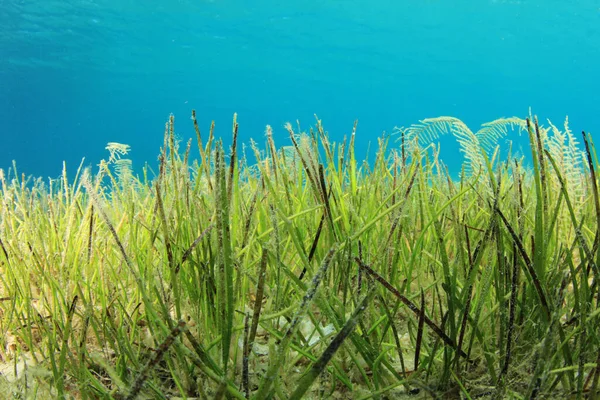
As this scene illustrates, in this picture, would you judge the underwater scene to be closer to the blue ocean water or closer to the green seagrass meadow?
the green seagrass meadow

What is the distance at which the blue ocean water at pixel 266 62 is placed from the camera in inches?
1313

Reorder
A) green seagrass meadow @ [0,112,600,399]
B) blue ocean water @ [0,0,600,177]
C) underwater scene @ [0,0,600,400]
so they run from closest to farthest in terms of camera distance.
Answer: green seagrass meadow @ [0,112,600,399]
underwater scene @ [0,0,600,400]
blue ocean water @ [0,0,600,177]

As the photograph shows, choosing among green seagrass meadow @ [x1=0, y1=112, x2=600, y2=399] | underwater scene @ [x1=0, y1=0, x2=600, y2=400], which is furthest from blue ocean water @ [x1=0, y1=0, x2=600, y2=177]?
green seagrass meadow @ [x1=0, y1=112, x2=600, y2=399]

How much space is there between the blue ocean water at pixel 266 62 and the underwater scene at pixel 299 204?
1.08 feet

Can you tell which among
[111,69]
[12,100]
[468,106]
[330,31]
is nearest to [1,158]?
[12,100]

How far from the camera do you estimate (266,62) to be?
164 ft

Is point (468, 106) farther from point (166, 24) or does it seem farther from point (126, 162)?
point (126, 162)

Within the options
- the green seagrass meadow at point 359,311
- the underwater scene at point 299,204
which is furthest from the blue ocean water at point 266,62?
the green seagrass meadow at point 359,311

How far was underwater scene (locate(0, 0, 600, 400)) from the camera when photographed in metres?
0.67

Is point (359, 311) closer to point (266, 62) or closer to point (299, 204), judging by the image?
point (299, 204)

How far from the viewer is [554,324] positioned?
1.54 feet

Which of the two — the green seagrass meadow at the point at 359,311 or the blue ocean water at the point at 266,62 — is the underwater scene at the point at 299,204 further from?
the blue ocean water at the point at 266,62

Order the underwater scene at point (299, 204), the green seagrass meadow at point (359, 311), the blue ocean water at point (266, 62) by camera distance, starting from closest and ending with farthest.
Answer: the green seagrass meadow at point (359, 311) → the underwater scene at point (299, 204) → the blue ocean water at point (266, 62)

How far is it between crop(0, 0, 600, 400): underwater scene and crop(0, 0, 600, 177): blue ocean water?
33cm
